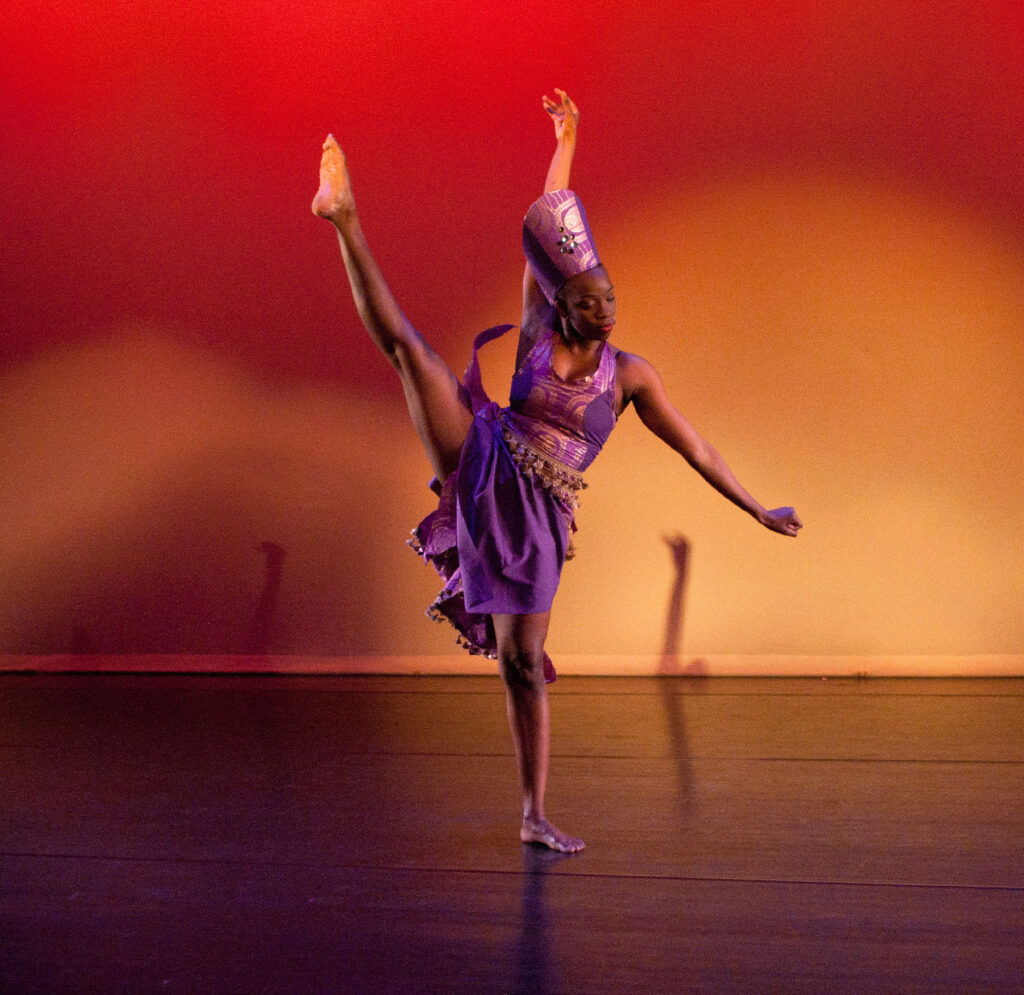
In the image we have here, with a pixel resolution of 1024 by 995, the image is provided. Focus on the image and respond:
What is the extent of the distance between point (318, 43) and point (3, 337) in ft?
5.83

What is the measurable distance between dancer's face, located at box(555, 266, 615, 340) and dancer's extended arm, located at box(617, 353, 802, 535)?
0.19 m

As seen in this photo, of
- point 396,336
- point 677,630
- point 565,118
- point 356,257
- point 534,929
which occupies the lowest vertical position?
point 534,929

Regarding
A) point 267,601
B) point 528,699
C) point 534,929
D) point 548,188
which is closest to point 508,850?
point 528,699

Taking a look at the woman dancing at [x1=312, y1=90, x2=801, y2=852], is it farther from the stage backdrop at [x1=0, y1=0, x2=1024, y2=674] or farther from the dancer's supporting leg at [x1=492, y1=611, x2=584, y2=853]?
the stage backdrop at [x1=0, y1=0, x2=1024, y2=674]

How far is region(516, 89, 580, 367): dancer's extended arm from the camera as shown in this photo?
2457 mm

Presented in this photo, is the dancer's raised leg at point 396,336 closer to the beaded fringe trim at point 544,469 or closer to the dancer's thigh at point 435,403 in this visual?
the dancer's thigh at point 435,403

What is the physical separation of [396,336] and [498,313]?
2.26 meters

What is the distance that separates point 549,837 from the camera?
7.51 feet

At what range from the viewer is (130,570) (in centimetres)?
470

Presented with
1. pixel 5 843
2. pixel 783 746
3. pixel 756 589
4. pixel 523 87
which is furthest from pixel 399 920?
pixel 523 87

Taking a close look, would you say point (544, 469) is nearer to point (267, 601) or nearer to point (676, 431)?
point (676, 431)

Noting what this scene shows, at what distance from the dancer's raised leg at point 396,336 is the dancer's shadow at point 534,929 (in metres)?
0.83

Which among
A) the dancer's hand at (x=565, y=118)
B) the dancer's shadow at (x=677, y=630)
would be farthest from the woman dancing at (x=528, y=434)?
the dancer's shadow at (x=677, y=630)

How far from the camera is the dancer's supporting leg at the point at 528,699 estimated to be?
2.34 meters
